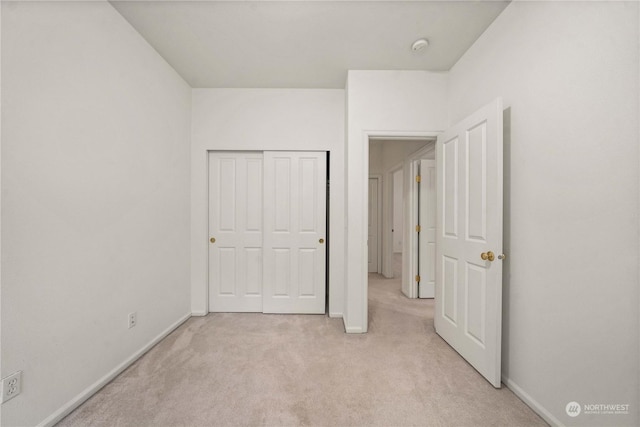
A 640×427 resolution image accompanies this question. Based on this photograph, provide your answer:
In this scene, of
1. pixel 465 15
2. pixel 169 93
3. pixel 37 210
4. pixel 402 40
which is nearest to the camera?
pixel 37 210

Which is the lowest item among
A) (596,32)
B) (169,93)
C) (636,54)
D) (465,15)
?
(636,54)

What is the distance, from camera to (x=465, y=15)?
5.79 feet

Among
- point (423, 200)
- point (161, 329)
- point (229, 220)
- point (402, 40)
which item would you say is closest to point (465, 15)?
point (402, 40)

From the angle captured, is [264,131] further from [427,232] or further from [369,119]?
A: [427,232]

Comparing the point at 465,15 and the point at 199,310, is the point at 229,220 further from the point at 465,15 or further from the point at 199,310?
the point at 465,15

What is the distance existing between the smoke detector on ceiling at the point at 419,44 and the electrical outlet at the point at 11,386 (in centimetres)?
331

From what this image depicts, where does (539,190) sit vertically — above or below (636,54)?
below

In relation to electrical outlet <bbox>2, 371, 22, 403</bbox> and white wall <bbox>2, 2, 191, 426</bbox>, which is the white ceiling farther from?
electrical outlet <bbox>2, 371, 22, 403</bbox>

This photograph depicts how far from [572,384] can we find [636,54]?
1587mm

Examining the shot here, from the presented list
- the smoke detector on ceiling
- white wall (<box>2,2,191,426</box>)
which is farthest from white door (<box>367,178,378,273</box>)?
white wall (<box>2,2,191,426</box>)

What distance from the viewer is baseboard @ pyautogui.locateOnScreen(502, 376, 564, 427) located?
134 centimetres

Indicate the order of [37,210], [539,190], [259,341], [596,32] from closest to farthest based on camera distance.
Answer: [596,32], [37,210], [539,190], [259,341]

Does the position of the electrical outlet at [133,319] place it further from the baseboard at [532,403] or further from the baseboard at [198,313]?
the baseboard at [532,403]

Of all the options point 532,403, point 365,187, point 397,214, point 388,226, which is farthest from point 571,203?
point 397,214
